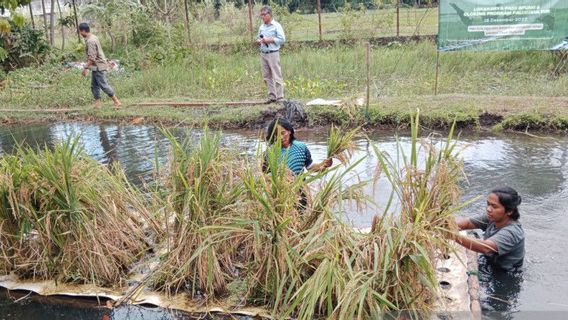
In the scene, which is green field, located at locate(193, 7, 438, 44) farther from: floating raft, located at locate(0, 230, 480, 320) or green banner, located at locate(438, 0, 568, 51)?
floating raft, located at locate(0, 230, 480, 320)

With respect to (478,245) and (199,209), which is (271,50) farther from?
(478,245)

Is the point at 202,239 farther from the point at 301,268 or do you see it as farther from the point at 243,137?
the point at 243,137

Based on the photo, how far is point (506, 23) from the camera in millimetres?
9727

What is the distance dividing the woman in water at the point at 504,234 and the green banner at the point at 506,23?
21.0 feet

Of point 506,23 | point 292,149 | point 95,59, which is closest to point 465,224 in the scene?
point 292,149

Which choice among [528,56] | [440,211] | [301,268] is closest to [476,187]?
[440,211]

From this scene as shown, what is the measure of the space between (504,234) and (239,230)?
202 centimetres

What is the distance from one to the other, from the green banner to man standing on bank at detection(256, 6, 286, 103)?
117 inches

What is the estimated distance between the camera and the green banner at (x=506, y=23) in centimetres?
962

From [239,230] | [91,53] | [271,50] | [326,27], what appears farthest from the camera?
[326,27]

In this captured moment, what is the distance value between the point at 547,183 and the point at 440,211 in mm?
3422

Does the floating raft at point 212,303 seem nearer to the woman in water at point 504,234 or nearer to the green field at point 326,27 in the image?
the woman in water at point 504,234

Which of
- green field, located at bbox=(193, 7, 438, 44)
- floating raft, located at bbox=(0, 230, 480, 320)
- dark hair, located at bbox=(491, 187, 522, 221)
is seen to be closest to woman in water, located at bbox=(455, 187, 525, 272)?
dark hair, located at bbox=(491, 187, 522, 221)

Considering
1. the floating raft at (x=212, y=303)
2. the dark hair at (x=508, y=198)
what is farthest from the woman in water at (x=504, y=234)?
the floating raft at (x=212, y=303)
